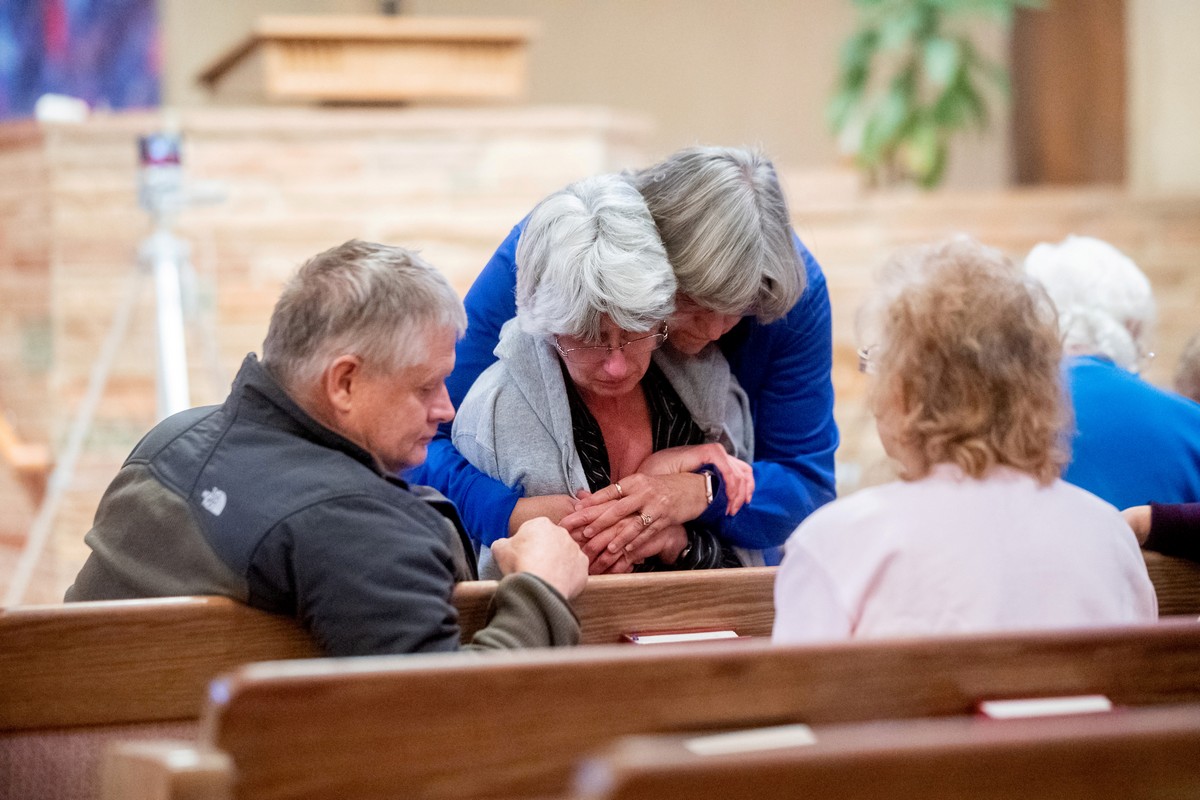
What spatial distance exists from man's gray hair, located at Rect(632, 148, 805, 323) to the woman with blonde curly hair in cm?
41

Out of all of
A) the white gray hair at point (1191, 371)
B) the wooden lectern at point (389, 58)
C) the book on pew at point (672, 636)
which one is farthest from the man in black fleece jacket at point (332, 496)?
the wooden lectern at point (389, 58)

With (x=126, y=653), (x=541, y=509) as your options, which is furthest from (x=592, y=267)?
(x=126, y=653)

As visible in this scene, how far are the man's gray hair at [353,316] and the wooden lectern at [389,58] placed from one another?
4.05m

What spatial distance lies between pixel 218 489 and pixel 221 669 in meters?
0.21

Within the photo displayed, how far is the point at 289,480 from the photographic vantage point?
1536mm

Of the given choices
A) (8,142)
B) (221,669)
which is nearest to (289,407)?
(221,669)

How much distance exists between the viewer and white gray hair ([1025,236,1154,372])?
246 centimetres

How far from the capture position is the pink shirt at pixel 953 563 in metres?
1.42

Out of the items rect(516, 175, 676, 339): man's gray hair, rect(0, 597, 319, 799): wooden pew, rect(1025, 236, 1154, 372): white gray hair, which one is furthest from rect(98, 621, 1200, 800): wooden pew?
rect(1025, 236, 1154, 372): white gray hair

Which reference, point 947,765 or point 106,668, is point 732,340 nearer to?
point 106,668

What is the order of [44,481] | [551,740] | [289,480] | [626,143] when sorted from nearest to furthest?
[551,740]
[289,480]
[44,481]
[626,143]

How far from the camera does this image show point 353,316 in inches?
63.8

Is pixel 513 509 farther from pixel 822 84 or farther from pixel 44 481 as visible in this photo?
pixel 822 84

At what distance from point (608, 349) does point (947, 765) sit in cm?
104
